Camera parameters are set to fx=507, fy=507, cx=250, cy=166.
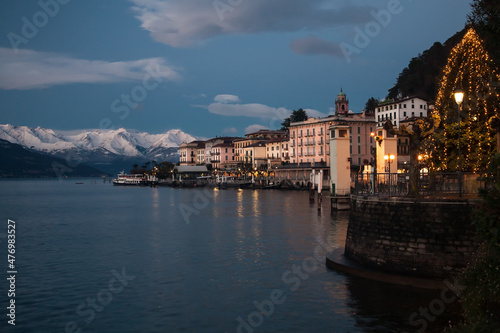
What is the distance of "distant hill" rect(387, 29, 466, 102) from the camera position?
118562mm

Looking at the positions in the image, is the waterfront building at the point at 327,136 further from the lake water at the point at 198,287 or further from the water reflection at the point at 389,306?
the water reflection at the point at 389,306

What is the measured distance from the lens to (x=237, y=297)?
2206 cm

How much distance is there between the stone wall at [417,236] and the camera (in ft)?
64.0

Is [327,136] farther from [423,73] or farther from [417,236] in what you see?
[417,236]

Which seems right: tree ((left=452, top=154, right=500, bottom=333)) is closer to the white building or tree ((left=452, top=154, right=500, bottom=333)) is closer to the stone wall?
the stone wall

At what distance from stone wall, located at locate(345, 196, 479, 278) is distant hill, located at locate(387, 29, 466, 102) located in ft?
328

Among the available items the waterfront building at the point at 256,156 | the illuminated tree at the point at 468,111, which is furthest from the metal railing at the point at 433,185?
the waterfront building at the point at 256,156

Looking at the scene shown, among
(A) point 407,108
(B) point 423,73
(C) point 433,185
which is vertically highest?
(B) point 423,73

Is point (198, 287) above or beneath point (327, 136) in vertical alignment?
beneath

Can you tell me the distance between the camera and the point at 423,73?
5049 inches

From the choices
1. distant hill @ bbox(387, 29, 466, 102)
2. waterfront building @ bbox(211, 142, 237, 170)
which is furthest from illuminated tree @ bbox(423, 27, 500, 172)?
waterfront building @ bbox(211, 142, 237, 170)

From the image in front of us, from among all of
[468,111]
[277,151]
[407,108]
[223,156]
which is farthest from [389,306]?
[223,156]

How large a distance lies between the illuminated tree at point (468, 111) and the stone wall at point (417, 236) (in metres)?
12.9

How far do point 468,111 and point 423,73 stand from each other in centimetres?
10157
